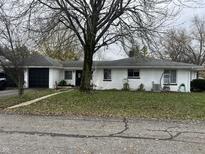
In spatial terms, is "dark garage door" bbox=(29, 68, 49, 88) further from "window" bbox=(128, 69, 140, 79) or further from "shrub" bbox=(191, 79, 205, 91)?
"shrub" bbox=(191, 79, 205, 91)

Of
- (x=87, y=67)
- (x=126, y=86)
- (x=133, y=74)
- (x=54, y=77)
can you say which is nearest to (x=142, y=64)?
(x=133, y=74)

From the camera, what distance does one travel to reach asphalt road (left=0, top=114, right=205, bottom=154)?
8.20 meters

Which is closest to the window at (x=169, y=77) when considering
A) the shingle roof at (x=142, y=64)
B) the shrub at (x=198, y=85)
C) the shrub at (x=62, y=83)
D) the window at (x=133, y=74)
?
the shingle roof at (x=142, y=64)

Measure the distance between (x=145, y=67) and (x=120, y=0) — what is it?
13346mm

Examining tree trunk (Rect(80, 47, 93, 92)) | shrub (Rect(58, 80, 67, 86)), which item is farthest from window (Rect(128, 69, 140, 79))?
tree trunk (Rect(80, 47, 93, 92))

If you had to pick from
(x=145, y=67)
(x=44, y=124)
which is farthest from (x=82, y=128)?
(x=145, y=67)

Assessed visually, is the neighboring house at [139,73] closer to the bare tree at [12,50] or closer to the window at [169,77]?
the window at [169,77]

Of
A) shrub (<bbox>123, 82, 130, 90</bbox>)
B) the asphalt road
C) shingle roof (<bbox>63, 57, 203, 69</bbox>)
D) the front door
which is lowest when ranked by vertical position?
the asphalt road

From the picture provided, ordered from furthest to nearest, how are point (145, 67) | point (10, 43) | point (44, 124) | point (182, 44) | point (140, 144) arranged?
1. point (182, 44)
2. point (145, 67)
3. point (10, 43)
4. point (44, 124)
5. point (140, 144)

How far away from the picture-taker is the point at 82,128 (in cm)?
1118

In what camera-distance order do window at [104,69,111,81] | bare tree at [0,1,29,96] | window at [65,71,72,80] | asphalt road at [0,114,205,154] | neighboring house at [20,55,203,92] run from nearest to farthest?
asphalt road at [0,114,205,154] < bare tree at [0,1,29,96] < neighboring house at [20,55,203,92] < window at [104,69,111,81] < window at [65,71,72,80]

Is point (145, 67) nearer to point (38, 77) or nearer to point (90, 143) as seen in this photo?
point (38, 77)

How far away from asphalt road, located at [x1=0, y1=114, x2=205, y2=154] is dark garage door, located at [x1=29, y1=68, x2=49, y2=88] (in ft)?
87.7

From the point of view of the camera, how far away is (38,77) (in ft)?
132
